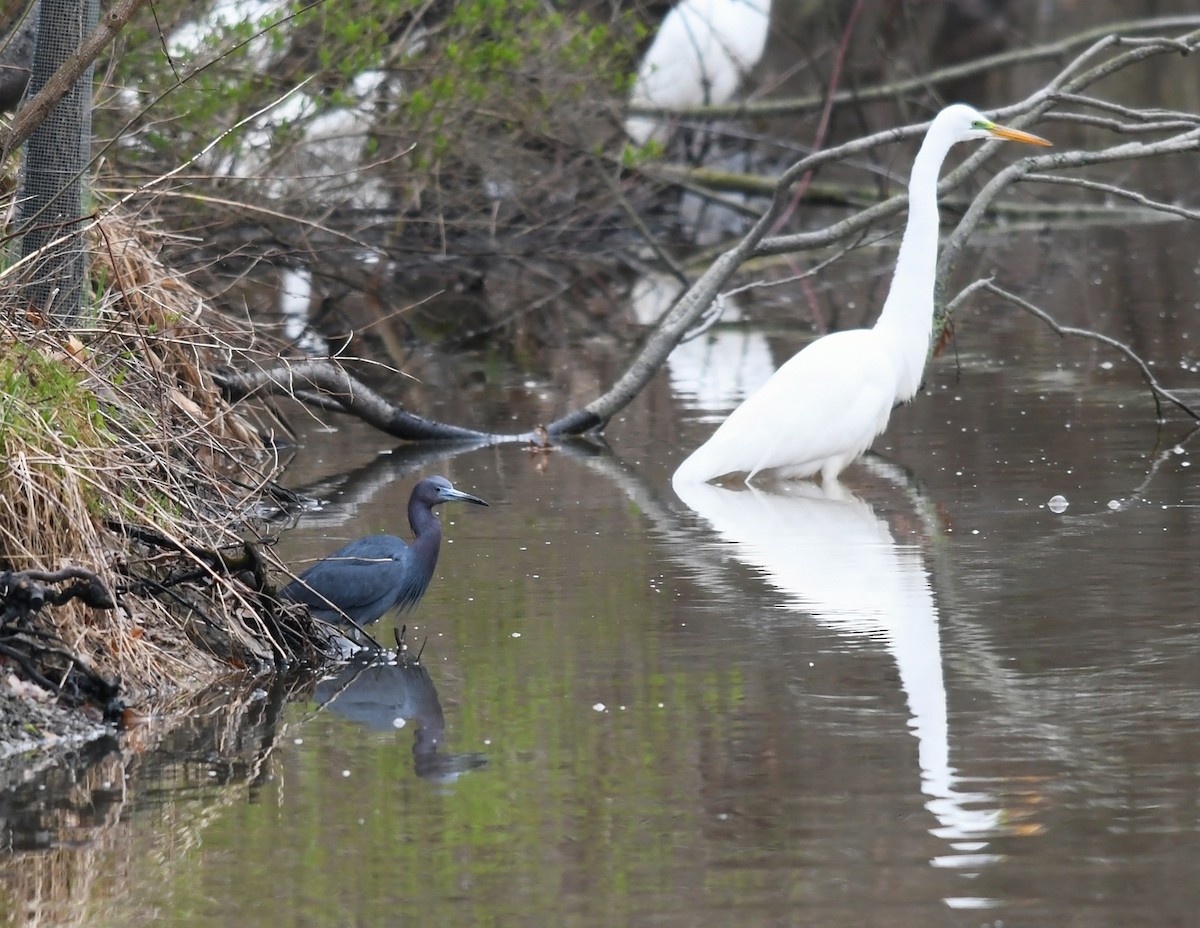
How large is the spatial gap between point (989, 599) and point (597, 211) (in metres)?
10.5

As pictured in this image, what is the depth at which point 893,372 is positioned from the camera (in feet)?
29.6

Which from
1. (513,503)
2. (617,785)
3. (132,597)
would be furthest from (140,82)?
(617,785)

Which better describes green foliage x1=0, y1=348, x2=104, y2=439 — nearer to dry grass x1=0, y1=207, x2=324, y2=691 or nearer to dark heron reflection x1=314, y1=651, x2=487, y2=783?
dry grass x1=0, y1=207, x2=324, y2=691

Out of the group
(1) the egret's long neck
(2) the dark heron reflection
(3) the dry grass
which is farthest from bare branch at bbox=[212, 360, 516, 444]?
(2) the dark heron reflection

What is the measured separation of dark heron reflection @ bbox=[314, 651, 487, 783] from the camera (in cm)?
472

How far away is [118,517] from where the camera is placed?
18.9 feet

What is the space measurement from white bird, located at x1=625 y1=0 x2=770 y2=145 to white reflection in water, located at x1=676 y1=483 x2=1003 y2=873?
1173cm

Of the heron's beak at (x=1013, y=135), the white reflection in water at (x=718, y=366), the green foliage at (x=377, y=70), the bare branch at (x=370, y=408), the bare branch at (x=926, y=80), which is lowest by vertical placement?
the bare branch at (x=370, y=408)

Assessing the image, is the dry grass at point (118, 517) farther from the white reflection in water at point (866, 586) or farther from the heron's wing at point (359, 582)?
the white reflection in water at point (866, 586)

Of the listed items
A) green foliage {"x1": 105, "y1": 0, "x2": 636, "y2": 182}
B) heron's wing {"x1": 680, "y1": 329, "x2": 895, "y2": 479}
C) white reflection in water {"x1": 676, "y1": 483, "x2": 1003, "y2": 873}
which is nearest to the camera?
white reflection in water {"x1": 676, "y1": 483, "x2": 1003, "y2": 873}

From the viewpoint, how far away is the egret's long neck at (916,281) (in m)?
9.15

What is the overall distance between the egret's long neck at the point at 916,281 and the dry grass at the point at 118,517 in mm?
3794

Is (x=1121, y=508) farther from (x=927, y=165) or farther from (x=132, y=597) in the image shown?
(x=132, y=597)

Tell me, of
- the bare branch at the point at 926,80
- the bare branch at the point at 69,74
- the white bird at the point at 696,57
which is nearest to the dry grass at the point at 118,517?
the bare branch at the point at 69,74
